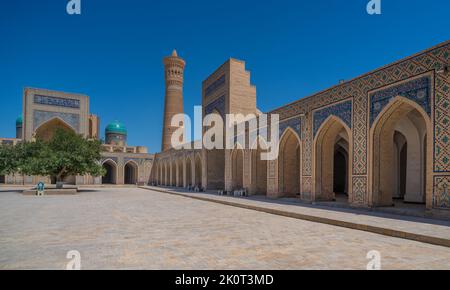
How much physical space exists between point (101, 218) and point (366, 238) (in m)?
5.31

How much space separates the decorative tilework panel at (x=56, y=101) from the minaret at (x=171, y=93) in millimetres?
8529

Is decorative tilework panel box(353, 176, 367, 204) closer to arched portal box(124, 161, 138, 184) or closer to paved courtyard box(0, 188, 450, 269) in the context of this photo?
paved courtyard box(0, 188, 450, 269)

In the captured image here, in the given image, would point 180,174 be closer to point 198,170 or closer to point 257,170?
point 198,170

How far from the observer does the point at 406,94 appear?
23.7ft

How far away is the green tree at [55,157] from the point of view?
54.1ft

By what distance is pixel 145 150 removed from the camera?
39.3m

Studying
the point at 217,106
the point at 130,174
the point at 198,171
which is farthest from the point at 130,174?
the point at 217,106

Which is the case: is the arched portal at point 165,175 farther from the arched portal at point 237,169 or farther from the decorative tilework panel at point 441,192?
the decorative tilework panel at point 441,192

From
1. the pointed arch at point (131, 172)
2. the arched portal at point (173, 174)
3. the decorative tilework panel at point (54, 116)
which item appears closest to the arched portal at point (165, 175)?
the arched portal at point (173, 174)

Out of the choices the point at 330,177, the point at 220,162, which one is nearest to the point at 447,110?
the point at 330,177

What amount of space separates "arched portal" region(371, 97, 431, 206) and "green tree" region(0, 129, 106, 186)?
594 inches

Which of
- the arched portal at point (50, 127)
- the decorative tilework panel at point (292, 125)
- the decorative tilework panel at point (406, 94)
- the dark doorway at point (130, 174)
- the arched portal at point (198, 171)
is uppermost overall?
the arched portal at point (50, 127)

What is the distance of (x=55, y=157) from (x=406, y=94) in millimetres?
16125

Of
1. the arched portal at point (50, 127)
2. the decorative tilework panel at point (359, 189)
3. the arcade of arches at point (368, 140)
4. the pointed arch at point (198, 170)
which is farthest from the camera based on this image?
the arched portal at point (50, 127)
